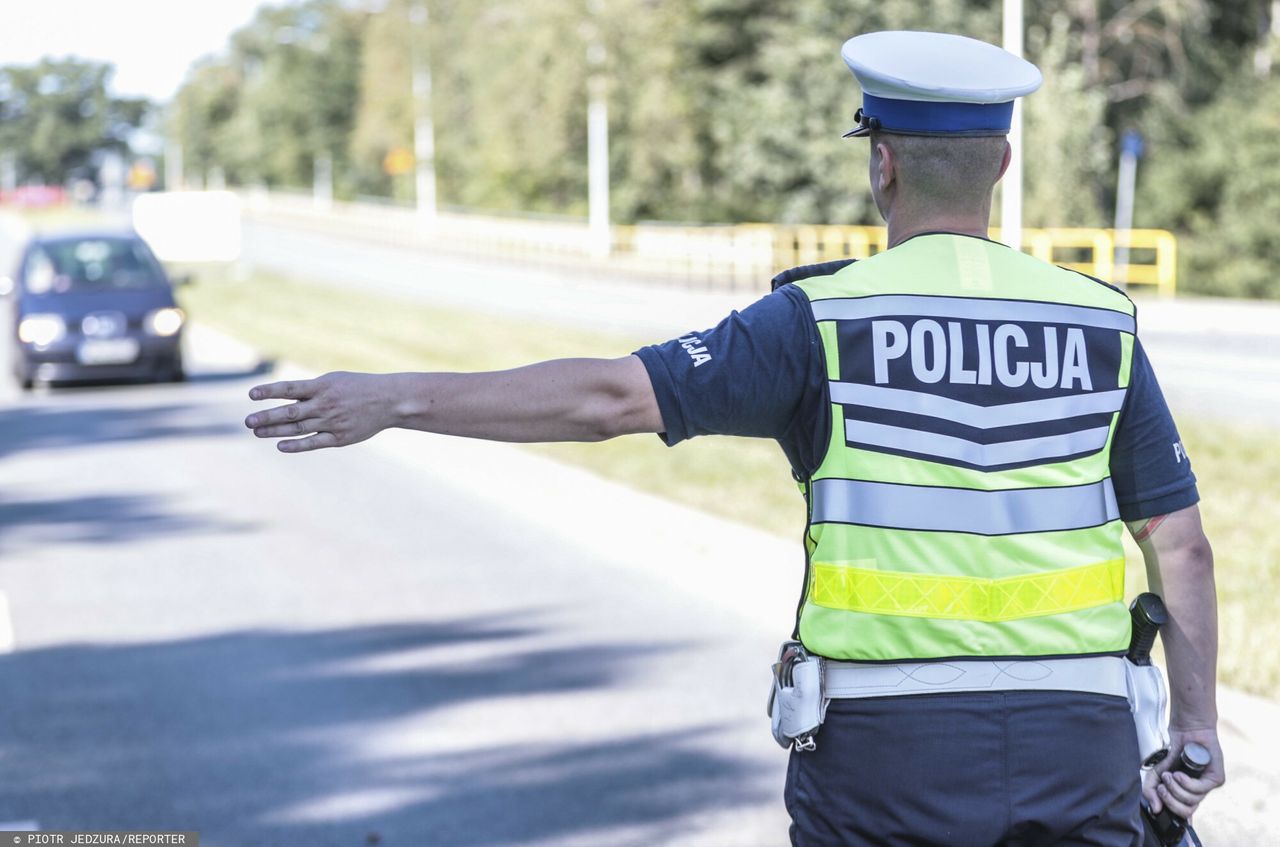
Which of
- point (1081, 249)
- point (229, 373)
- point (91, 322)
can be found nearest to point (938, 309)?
point (91, 322)

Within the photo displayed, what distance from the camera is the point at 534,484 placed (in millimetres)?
11031

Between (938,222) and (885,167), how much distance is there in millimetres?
113

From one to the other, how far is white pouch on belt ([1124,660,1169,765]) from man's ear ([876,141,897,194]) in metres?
0.79

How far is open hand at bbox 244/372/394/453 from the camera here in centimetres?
236

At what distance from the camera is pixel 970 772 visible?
2264 millimetres

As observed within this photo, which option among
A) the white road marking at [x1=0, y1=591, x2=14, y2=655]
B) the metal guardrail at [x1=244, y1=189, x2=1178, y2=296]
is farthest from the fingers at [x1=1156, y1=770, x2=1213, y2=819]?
the metal guardrail at [x1=244, y1=189, x2=1178, y2=296]

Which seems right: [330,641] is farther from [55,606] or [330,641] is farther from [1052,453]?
[1052,453]

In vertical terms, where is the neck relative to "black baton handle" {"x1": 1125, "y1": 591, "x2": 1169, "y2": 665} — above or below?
above

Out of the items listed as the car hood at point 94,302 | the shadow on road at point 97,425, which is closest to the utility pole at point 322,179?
the car hood at point 94,302

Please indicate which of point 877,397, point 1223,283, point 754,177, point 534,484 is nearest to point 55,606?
point 534,484

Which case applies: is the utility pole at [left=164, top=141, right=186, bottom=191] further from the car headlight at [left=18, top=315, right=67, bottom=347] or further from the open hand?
the open hand

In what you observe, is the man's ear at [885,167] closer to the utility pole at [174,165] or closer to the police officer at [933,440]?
the police officer at [933,440]

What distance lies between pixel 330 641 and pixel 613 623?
1.25 metres

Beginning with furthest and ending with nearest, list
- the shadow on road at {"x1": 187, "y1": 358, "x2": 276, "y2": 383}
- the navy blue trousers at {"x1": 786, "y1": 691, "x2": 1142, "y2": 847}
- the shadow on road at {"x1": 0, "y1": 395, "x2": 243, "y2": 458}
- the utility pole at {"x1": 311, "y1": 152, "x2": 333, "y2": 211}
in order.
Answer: the utility pole at {"x1": 311, "y1": 152, "x2": 333, "y2": 211}, the shadow on road at {"x1": 187, "y1": 358, "x2": 276, "y2": 383}, the shadow on road at {"x1": 0, "y1": 395, "x2": 243, "y2": 458}, the navy blue trousers at {"x1": 786, "y1": 691, "x2": 1142, "y2": 847}
